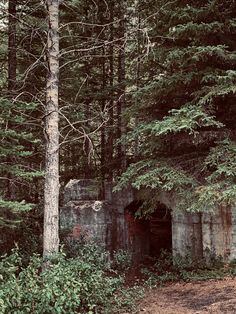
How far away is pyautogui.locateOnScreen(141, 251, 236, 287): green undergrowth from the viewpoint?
32.8 feet

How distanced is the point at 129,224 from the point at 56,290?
7.22m

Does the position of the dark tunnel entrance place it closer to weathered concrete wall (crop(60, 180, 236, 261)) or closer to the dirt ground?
weathered concrete wall (crop(60, 180, 236, 261))

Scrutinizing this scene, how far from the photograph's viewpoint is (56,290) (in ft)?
23.1

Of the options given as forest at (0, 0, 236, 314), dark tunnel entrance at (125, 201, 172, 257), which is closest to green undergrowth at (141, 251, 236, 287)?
forest at (0, 0, 236, 314)

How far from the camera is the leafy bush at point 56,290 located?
273 inches

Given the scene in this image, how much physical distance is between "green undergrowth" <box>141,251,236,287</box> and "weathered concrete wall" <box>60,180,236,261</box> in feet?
0.84

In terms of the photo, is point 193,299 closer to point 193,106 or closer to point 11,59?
point 193,106

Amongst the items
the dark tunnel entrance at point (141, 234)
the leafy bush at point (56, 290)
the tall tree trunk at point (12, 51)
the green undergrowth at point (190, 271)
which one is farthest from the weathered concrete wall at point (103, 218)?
the tall tree trunk at point (12, 51)

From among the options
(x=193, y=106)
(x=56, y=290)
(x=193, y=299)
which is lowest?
(x=193, y=299)

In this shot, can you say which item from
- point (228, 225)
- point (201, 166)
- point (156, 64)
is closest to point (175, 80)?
point (156, 64)

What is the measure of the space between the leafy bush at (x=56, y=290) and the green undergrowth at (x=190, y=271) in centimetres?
234

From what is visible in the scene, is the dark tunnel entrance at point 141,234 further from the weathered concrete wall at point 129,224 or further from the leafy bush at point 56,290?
the leafy bush at point 56,290

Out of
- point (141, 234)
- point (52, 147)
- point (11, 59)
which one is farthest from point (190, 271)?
point (11, 59)

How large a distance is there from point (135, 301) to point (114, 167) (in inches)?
353
